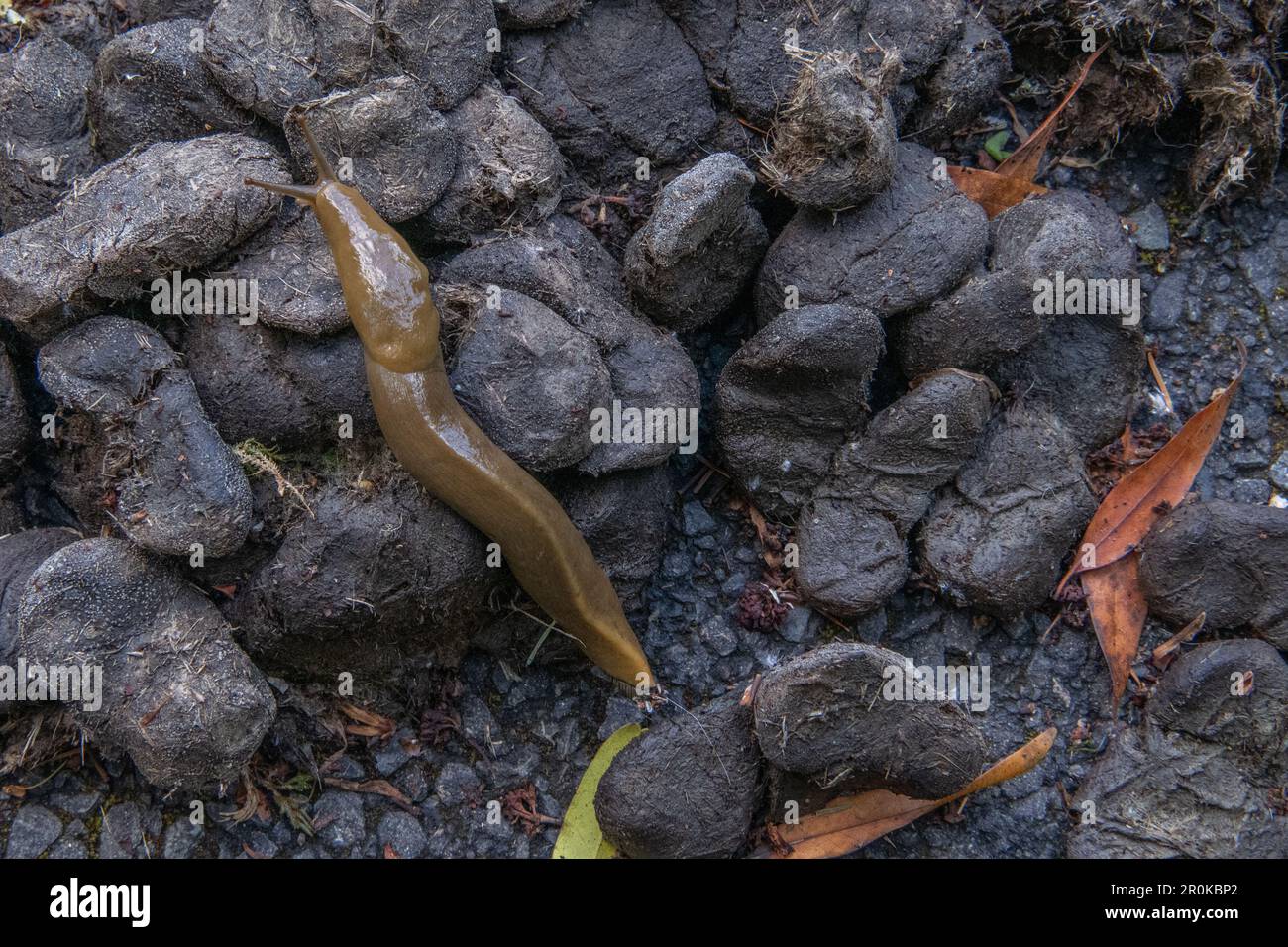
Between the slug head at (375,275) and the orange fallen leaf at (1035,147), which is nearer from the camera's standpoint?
the slug head at (375,275)

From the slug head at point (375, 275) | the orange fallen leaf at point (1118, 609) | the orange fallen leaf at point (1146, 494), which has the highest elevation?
the slug head at point (375, 275)

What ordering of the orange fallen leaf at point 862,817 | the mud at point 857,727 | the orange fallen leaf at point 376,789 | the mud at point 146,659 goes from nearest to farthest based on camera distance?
the mud at point 146,659 → the mud at point 857,727 → the orange fallen leaf at point 862,817 → the orange fallen leaf at point 376,789

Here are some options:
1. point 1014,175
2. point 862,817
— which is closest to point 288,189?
point 1014,175

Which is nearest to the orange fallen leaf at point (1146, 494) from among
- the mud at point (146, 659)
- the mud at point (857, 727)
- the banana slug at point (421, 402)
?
the mud at point (857, 727)

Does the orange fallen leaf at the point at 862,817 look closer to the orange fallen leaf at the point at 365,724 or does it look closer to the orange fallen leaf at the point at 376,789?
the orange fallen leaf at the point at 376,789

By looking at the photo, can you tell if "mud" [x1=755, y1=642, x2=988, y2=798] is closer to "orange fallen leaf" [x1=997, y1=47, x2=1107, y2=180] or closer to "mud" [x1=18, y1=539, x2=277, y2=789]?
"mud" [x1=18, y1=539, x2=277, y2=789]

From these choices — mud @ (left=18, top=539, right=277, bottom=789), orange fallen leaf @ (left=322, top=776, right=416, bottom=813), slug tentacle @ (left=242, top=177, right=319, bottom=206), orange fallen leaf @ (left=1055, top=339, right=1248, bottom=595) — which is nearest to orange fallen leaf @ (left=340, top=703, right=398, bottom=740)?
orange fallen leaf @ (left=322, top=776, right=416, bottom=813)
